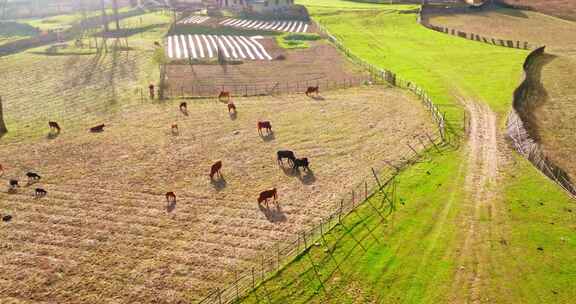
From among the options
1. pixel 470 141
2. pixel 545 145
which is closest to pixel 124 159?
pixel 470 141

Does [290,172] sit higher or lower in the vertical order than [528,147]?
lower

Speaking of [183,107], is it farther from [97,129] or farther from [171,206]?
→ [171,206]

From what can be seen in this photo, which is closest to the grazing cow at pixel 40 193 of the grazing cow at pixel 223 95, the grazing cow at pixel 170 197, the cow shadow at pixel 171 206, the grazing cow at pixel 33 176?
the grazing cow at pixel 33 176

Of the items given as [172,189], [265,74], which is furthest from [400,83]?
[172,189]

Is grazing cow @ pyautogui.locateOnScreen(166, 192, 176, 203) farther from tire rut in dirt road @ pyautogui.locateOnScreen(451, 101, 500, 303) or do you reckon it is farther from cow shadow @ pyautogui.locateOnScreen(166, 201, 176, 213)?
tire rut in dirt road @ pyautogui.locateOnScreen(451, 101, 500, 303)

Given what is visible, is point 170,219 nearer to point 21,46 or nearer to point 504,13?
point 21,46

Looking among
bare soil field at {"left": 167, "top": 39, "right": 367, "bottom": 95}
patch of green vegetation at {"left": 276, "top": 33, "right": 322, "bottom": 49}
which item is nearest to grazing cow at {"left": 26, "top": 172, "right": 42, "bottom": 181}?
bare soil field at {"left": 167, "top": 39, "right": 367, "bottom": 95}

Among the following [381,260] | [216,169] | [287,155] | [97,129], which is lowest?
[381,260]
